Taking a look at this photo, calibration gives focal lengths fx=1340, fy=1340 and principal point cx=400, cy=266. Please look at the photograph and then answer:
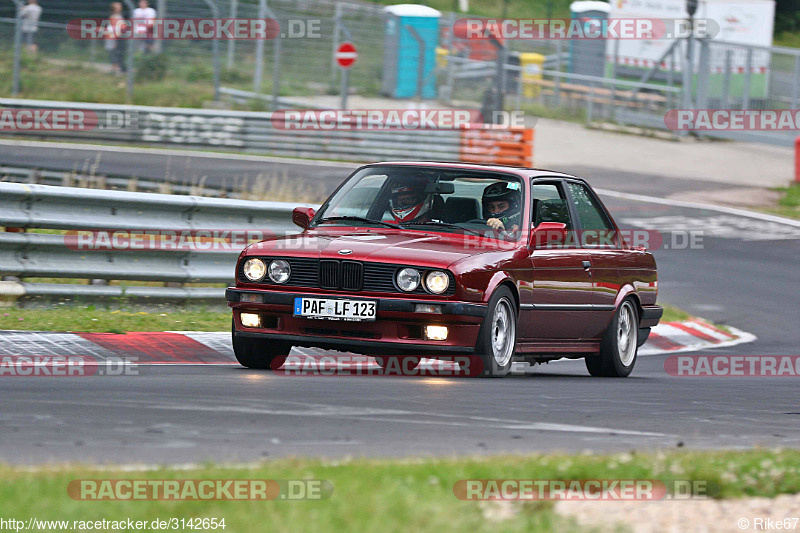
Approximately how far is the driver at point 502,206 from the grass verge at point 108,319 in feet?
7.87

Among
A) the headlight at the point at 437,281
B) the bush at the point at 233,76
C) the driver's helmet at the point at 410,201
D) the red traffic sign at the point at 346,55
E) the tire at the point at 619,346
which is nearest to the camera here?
the headlight at the point at 437,281

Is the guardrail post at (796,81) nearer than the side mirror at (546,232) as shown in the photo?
No

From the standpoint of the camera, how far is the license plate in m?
8.30

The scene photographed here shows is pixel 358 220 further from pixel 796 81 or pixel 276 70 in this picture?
pixel 796 81

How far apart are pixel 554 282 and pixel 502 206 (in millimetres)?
649

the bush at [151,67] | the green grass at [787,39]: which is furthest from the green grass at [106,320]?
the green grass at [787,39]

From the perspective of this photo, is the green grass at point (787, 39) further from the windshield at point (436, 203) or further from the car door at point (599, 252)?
the windshield at point (436, 203)

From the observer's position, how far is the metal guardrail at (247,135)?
26.7m

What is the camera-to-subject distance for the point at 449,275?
27.1ft

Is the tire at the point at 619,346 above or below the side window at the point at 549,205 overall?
below

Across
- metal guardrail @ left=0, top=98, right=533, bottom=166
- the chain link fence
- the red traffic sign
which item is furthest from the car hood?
the red traffic sign

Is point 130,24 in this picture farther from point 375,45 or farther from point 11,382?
point 11,382

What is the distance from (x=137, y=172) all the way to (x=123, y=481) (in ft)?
59.9

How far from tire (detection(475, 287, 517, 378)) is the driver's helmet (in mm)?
944
